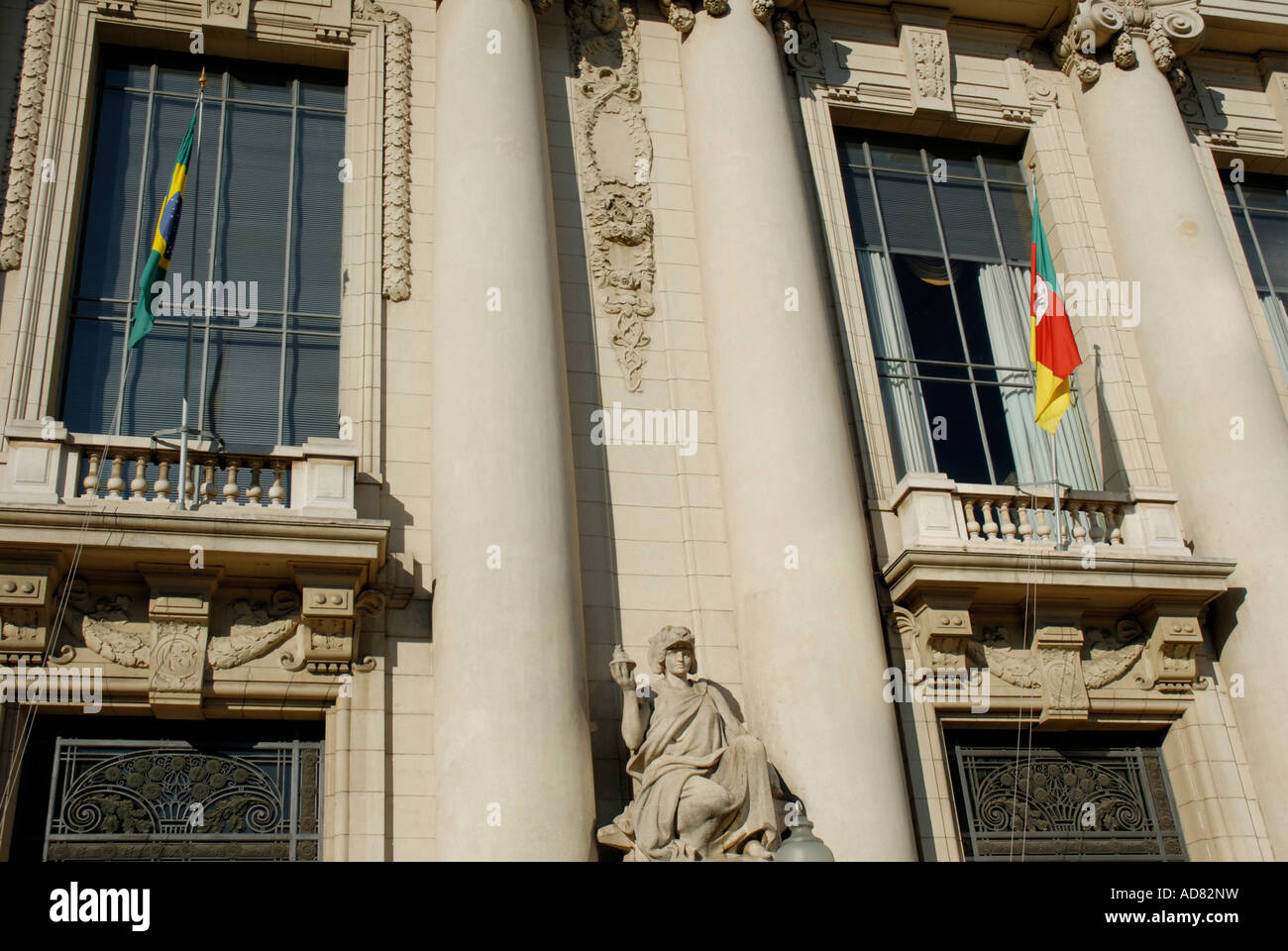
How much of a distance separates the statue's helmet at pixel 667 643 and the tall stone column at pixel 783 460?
973 millimetres

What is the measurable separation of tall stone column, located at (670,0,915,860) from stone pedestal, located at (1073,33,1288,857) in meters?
3.69

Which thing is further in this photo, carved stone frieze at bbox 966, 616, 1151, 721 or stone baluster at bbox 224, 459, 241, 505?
carved stone frieze at bbox 966, 616, 1151, 721

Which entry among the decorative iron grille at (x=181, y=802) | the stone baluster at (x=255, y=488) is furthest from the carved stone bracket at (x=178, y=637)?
the stone baluster at (x=255, y=488)

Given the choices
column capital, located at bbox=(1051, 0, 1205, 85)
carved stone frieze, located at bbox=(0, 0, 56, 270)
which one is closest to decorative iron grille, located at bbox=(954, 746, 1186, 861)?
column capital, located at bbox=(1051, 0, 1205, 85)

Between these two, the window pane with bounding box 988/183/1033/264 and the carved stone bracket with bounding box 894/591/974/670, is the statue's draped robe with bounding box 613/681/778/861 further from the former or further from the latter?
the window pane with bounding box 988/183/1033/264

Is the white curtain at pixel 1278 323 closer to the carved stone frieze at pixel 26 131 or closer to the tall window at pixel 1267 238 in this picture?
the tall window at pixel 1267 238

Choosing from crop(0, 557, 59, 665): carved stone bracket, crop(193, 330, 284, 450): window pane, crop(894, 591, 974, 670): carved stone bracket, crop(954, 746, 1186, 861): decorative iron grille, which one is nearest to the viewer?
crop(0, 557, 59, 665): carved stone bracket

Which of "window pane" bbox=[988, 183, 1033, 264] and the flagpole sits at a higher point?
"window pane" bbox=[988, 183, 1033, 264]

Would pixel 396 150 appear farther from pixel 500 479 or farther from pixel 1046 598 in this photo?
pixel 1046 598

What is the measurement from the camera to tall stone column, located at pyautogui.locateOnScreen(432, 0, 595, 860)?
37.3ft

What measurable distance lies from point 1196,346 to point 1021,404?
1.92m

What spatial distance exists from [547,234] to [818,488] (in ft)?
12.1

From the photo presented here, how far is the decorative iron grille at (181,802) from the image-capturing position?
1142 centimetres
